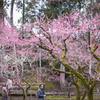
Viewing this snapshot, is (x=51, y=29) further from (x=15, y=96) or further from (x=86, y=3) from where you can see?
(x=86, y=3)

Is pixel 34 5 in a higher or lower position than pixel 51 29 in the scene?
higher

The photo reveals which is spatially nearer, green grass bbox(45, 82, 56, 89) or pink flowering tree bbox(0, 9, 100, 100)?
A: pink flowering tree bbox(0, 9, 100, 100)

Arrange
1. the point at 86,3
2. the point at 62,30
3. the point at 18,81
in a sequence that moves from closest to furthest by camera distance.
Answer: the point at 18,81 < the point at 62,30 < the point at 86,3

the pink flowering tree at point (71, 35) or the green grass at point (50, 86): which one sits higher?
the pink flowering tree at point (71, 35)

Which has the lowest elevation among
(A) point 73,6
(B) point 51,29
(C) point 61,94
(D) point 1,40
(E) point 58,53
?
(C) point 61,94

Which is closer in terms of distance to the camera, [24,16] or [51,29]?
[51,29]

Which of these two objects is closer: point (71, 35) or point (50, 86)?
point (71, 35)

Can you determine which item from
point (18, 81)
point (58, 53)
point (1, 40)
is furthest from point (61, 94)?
point (1, 40)

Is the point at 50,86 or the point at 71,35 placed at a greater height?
the point at 71,35

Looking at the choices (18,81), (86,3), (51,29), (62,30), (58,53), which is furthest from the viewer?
(86,3)

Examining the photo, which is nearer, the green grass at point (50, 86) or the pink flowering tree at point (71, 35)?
the pink flowering tree at point (71, 35)

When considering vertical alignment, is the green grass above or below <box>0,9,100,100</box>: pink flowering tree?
below

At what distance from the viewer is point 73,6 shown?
1239cm

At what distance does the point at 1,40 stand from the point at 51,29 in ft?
11.9
